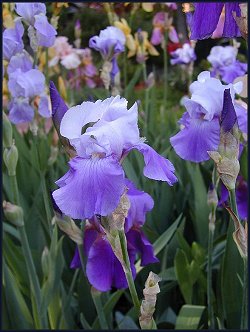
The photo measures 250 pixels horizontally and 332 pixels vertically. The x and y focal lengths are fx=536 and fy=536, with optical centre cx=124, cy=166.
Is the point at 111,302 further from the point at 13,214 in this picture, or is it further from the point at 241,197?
the point at 241,197

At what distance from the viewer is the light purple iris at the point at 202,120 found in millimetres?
836

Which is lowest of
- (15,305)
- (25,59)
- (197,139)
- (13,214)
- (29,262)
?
(15,305)

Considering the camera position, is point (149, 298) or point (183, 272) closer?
point (149, 298)

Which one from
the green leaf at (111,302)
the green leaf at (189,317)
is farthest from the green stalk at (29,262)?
the green leaf at (189,317)

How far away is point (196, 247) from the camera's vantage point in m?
1.31

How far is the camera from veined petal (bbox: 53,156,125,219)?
0.57 m

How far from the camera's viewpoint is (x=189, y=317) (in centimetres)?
109

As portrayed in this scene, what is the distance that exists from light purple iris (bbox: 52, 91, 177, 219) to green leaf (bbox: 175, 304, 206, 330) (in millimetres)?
527

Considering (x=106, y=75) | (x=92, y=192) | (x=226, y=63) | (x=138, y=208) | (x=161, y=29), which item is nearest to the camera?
(x=92, y=192)

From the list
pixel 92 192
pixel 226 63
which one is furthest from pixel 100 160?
pixel 226 63

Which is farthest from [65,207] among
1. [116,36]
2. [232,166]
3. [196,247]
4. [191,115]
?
[116,36]

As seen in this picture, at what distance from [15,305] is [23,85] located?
0.55 metres

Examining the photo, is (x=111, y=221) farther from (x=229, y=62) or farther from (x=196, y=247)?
(x=229, y=62)

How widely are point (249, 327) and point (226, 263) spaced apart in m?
0.24
